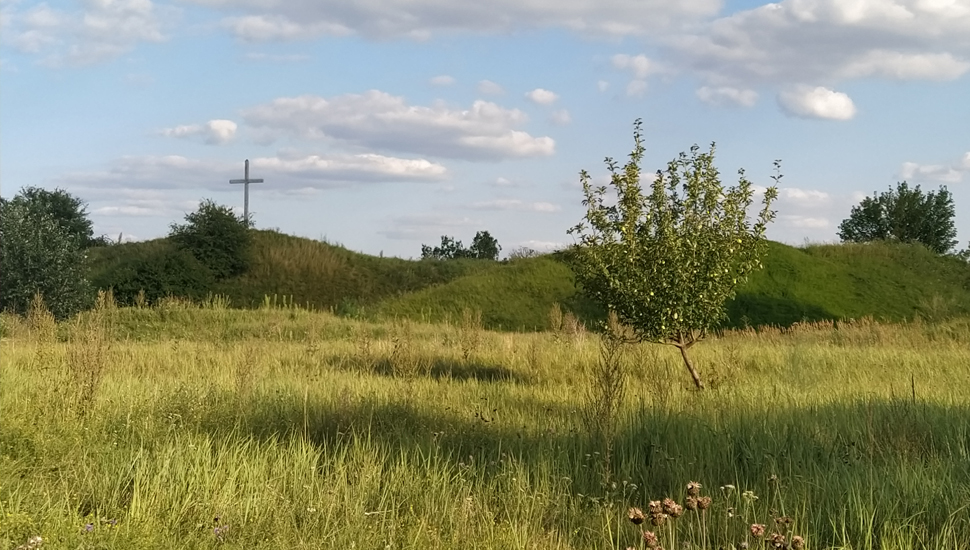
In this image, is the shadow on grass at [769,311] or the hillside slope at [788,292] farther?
the hillside slope at [788,292]

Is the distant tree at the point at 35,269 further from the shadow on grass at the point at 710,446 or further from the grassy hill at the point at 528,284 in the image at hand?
the shadow on grass at the point at 710,446

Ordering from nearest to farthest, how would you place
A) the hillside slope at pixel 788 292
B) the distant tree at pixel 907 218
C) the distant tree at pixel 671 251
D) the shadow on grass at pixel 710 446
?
the shadow on grass at pixel 710 446 → the distant tree at pixel 671 251 → the hillside slope at pixel 788 292 → the distant tree at pixel 907 218

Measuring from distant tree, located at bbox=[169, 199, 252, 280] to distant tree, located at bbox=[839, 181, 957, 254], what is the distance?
4039 centimetres

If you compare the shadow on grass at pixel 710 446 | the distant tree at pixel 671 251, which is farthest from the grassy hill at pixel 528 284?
the shadow on grass at pixel 710 446

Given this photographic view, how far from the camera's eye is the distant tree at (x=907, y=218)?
178 feet

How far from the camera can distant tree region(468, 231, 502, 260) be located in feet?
219

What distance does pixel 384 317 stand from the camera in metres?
28.7

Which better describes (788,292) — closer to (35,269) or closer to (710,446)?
(710,446)

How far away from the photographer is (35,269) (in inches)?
997

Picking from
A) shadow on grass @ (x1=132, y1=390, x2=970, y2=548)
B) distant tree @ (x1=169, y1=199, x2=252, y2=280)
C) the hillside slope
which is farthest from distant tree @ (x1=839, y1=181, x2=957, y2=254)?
shadow on grass @ (x1=132, y1=390, x2=970, y2=548)

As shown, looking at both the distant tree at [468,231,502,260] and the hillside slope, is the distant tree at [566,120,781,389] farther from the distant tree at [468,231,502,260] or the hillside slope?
the distant tree at [468,231,502,260]

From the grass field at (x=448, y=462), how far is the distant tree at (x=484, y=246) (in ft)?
181

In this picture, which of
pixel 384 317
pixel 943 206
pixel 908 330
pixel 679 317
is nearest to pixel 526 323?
pixel 384 317

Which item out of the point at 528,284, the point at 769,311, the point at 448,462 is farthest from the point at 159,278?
the point at 448,462
